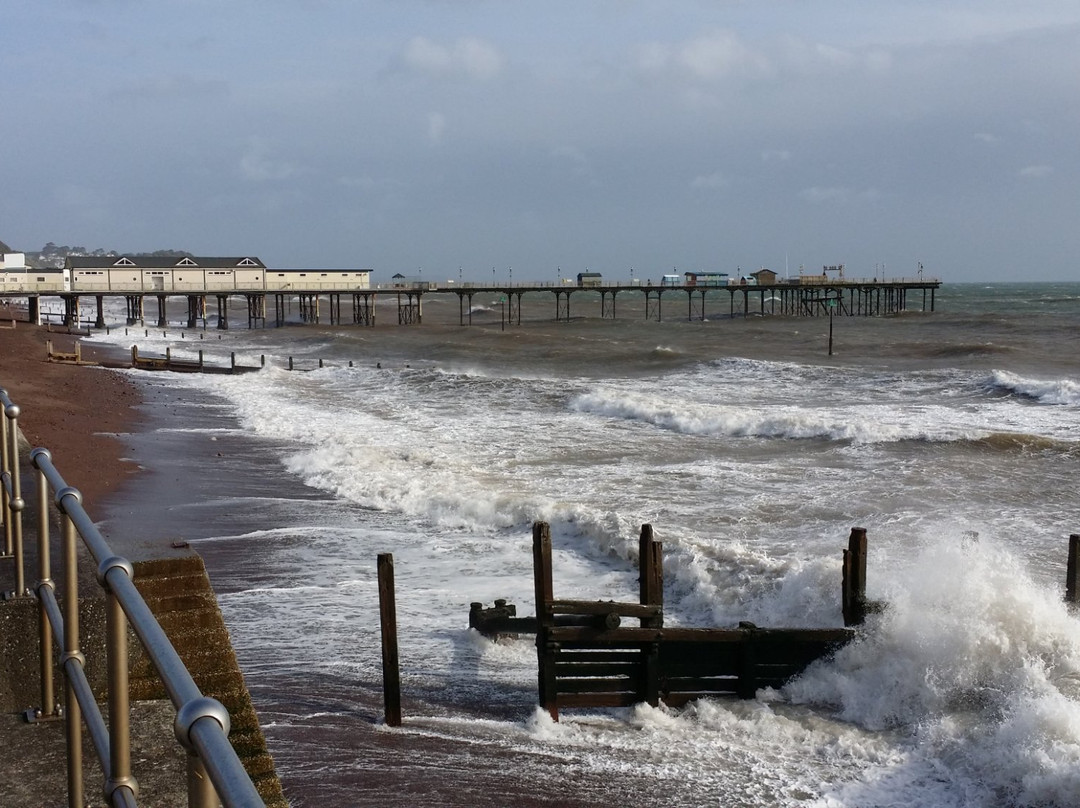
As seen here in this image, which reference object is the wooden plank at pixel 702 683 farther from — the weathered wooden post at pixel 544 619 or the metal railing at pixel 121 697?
the metal railing at pixel 121 697

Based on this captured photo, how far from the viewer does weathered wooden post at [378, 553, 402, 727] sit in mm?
8750

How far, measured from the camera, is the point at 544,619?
9.40 meters

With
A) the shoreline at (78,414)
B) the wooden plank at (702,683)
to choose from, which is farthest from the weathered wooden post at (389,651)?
the shoreline at (78,414)

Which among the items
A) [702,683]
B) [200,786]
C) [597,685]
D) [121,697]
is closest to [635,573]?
[702,683]

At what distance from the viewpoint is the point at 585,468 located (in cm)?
2111

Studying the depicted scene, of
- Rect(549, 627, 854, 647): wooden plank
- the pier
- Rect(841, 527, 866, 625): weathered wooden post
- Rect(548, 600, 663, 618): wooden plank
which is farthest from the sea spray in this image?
the pier

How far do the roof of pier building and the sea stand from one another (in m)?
52.9

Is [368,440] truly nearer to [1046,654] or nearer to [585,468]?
[585,468]

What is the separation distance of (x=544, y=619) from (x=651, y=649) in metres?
0.99

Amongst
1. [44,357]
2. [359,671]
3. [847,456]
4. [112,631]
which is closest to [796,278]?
[44,357]

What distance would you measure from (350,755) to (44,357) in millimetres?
38665

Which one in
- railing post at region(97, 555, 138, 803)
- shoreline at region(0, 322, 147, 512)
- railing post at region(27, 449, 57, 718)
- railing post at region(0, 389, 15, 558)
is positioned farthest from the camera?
shoreline at region(0, 322, 147, 512)

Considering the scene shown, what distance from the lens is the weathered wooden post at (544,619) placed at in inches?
361

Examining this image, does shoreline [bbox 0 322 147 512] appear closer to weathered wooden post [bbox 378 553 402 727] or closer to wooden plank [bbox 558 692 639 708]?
weathered wooden post [bbox 378 553 402 727]
